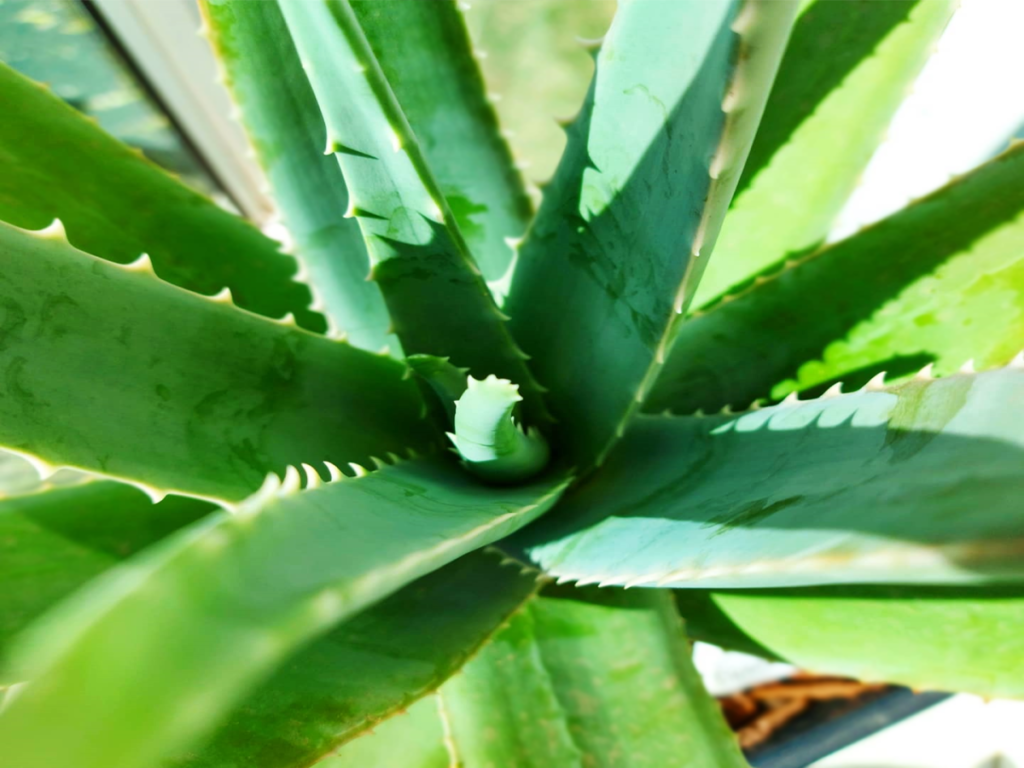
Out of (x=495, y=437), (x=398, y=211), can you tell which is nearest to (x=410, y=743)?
(x=495, y=437)

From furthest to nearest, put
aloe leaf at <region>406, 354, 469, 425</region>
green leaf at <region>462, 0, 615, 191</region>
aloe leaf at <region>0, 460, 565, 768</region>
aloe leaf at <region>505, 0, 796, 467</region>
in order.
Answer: green leaf at <region>462, 0, 615, 191</region> < aloe leaf at <region>406, 354, 469, 425</region> < aloe leaf at <region>505, 0, 796, 467</region> < aloe leaf at <region>0, 460, 565, 768</region>

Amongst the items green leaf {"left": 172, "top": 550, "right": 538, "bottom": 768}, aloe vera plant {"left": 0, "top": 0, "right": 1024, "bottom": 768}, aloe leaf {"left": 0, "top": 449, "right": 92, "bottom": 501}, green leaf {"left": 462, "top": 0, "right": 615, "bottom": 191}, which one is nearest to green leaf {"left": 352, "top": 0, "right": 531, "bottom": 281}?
aloe vera plant {"left": 0, "top": 0, "right": 1024, "bottom": 768}

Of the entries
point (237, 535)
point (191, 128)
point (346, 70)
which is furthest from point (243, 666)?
point (191, 128)

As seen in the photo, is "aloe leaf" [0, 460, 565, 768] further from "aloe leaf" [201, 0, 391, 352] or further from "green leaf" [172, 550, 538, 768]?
"aloe leaf" [201, 0, 391, 352]

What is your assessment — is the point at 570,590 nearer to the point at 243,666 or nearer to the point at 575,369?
the point at 575,369

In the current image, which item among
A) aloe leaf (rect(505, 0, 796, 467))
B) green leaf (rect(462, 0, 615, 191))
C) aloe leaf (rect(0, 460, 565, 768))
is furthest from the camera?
green leaf (rect(462, 0, 615, 191))

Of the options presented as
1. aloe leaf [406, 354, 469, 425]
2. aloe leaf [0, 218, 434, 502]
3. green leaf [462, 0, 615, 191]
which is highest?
green leaf [462, 0, 615, 191]

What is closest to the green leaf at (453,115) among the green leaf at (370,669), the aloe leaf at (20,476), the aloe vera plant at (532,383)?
the aloe vera plant at (532,383)
